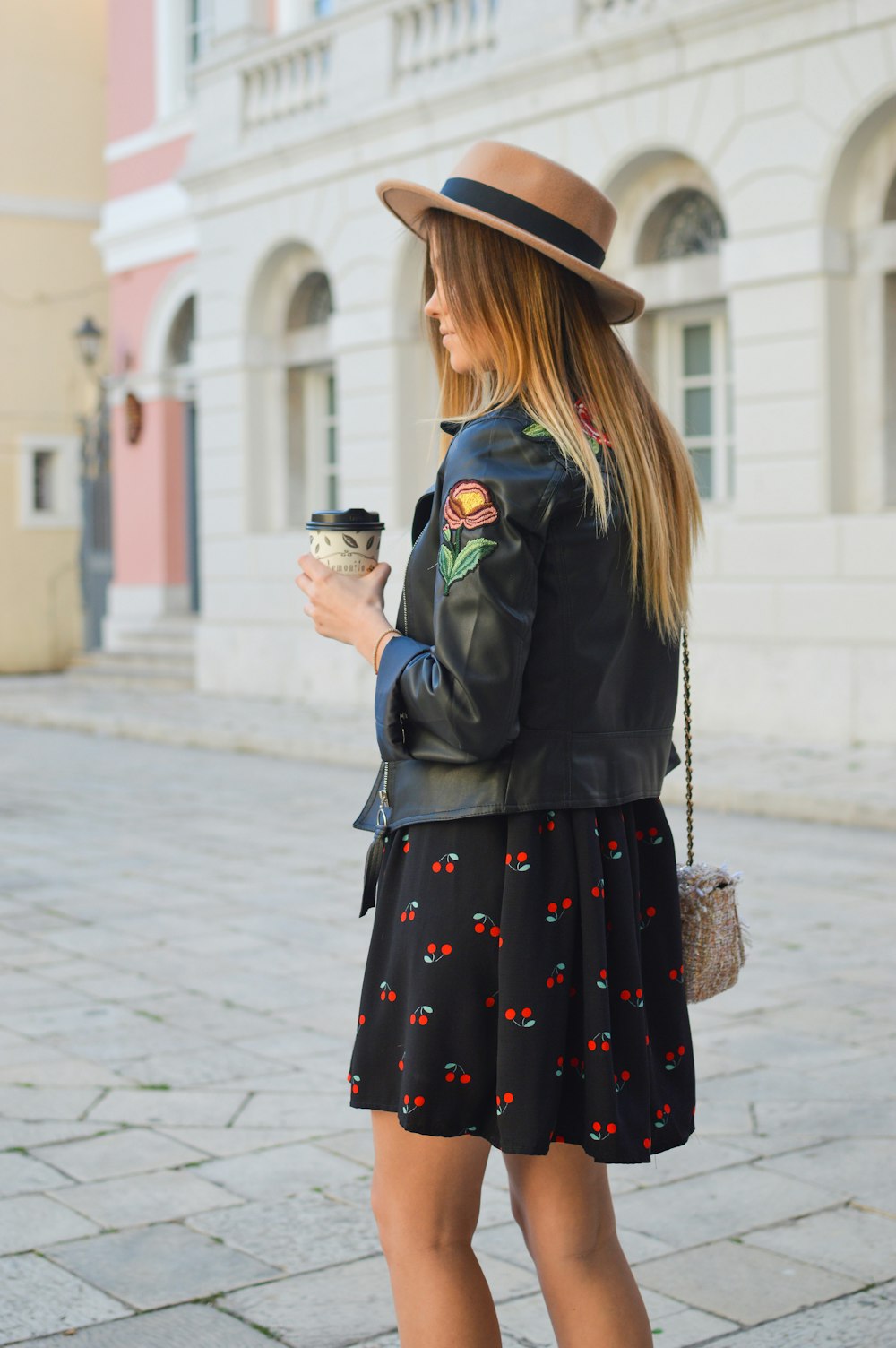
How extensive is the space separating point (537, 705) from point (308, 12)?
16.6m

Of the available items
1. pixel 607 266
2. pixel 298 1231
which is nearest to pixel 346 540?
pixel 298 1231

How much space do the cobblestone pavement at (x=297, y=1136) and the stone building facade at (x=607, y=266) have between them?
4.59 m

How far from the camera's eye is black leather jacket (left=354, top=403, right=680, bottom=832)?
2.03m

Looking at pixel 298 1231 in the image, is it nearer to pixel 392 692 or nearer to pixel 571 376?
pixel 392 692

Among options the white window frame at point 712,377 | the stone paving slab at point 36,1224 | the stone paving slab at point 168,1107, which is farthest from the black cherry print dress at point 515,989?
the white window frame at point 712,377

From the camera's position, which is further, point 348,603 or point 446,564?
point 348,603

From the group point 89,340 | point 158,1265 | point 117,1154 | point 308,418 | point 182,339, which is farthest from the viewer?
point 89,340

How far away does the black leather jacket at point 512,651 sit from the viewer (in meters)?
2.03

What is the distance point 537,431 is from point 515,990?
26.1 inches

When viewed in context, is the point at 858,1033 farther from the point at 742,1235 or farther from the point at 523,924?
the point at 523,924

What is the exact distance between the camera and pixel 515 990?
2092mm

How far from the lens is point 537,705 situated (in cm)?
211

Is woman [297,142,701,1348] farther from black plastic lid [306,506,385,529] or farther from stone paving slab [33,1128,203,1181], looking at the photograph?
stone paving slab [33,1128,203,1181]

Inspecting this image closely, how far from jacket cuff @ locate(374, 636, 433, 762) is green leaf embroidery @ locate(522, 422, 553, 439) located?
0.28m
